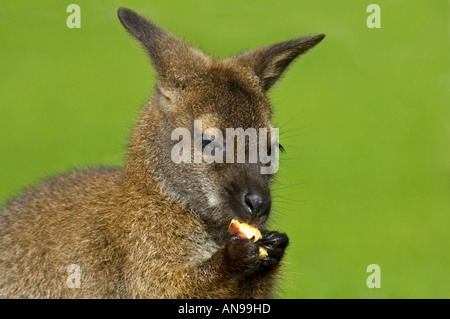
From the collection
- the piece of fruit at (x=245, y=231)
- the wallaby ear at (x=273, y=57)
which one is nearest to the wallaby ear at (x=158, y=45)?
the wallaby ear at (x=273, y=57)

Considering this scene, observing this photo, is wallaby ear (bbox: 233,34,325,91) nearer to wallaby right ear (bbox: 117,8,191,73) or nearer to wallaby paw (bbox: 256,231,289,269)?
wallaby right ear (bbox: 117,8,191,73)

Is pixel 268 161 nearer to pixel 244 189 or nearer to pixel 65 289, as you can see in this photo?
pixel 244 189

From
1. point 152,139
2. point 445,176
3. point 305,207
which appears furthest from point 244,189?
point 445,176

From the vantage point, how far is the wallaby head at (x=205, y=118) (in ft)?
27.9

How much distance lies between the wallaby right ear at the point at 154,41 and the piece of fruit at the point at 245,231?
4.98 ft

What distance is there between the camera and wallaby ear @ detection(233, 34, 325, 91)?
9.44 meters

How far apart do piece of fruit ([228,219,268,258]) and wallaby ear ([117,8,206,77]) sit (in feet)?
4.79

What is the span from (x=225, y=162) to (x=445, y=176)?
42.7ft

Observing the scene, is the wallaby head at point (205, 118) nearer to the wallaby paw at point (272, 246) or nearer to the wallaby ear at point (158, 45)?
the wallaby ear at point (158, 45)

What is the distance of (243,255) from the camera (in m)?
8.30

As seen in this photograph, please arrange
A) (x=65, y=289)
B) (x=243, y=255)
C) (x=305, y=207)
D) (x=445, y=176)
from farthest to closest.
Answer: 1. (x=445, y=176)
2. (x=305, y=207)
3. (x=65, y=289)
4. (x=243, y=255)

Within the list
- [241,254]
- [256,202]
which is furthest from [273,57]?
[241,254]

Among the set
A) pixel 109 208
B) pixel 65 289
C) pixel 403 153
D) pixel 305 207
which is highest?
pixel 403 153

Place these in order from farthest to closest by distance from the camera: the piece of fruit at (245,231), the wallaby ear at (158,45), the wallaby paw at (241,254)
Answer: the wallaby ear at (158,45) < the piece of fruit at (245,231) < the wallaby paw at (241,254)
